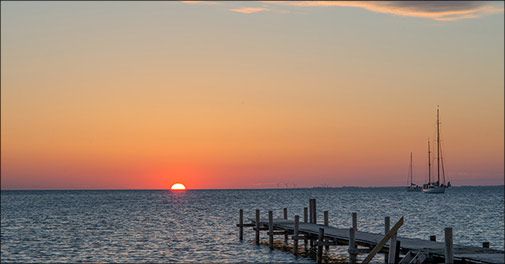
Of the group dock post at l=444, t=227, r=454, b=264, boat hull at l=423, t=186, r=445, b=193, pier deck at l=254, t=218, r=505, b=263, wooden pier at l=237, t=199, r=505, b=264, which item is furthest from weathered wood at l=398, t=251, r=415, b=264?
boat hull at l=423, t=186, r=445, b=193

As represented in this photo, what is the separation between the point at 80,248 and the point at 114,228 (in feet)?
74.0

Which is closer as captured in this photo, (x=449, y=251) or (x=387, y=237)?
(x=449, y=251)

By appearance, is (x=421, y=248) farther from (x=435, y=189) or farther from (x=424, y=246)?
(x=435, y=189)

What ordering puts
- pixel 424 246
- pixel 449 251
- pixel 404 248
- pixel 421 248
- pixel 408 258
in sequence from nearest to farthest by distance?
pixel 449 251 → pixel 408 258 → pixel 421 248 → pixel 404 248 → pixel 424 246

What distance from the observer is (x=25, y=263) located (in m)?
46.1

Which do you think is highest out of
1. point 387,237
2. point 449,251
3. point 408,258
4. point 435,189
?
point 435,189

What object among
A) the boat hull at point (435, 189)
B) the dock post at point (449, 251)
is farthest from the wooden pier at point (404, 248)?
the boat hull at point (435, 189)

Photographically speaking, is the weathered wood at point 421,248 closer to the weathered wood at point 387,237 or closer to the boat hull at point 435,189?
the weathered wood at point 387,237

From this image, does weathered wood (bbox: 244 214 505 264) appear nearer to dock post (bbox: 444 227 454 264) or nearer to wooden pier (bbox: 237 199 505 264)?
wooden pier (bbox: 237 199 505 264)

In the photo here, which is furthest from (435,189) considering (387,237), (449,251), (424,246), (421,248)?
(449,251)

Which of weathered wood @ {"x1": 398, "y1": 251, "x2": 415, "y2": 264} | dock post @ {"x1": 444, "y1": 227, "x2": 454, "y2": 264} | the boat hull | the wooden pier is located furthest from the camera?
the boat hull

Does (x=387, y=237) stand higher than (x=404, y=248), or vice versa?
(x=387, y=237)

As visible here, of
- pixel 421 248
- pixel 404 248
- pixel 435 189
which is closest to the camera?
pixel 421 248

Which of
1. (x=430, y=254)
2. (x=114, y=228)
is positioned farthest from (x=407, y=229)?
(x=430, y=254)
